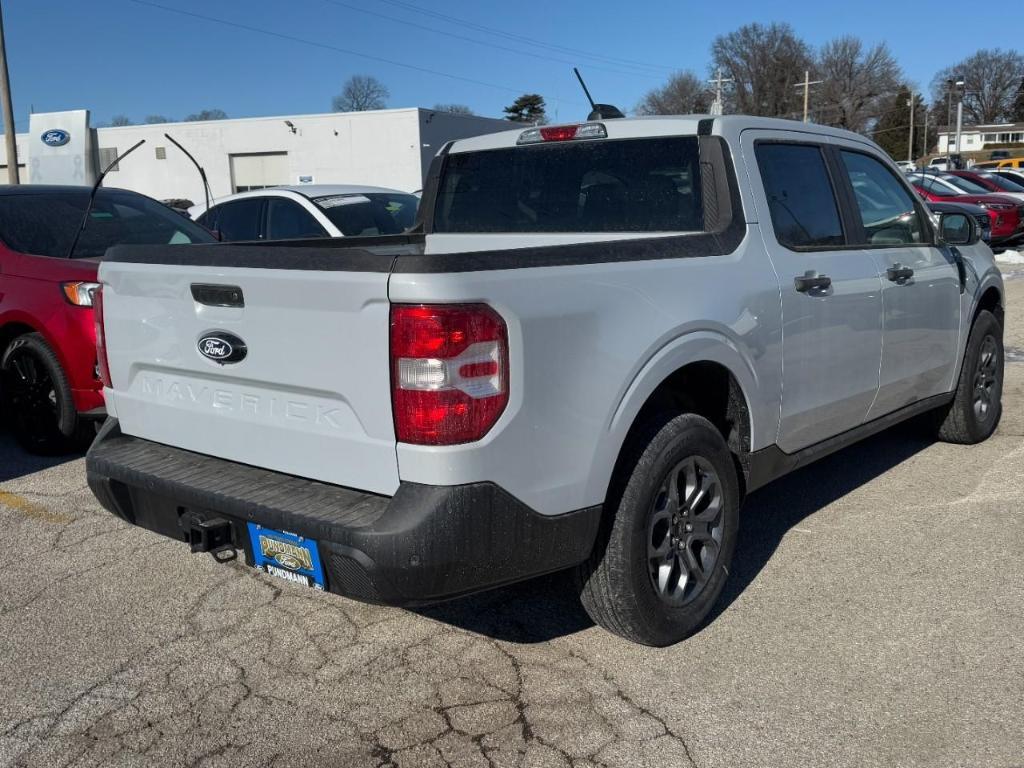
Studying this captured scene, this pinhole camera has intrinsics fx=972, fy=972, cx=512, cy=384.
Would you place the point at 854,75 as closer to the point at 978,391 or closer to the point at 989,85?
the point at 989,85

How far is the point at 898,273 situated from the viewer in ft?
14.9

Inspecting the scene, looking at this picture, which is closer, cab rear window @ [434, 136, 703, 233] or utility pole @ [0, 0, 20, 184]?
cab rear window @ [434, 136, 703, 233]

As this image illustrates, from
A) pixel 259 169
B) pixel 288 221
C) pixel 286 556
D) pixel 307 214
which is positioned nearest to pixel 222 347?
pixel 286 556

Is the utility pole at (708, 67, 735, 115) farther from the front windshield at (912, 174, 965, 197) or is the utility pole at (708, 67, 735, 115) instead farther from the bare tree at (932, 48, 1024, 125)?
the bare tree at (932, 48, 1024, 125)

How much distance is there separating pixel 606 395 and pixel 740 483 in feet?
3.78

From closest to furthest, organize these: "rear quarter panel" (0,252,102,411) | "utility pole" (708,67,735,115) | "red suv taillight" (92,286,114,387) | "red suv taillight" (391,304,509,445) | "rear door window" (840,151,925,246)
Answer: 1. "red suv taillight" (391,304,509,445)
2. "red suv taillight" (92,286,114,387)
3. "rear door window" (840,151,925,246)
4. "rear quarter panel" (0,252,102,411)
5. "utility pole" (708,67,735,115)

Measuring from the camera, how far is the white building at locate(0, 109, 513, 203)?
35875 millimetres

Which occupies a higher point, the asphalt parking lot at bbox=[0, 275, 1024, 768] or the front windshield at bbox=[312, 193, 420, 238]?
the front windshield at bbox=[312, 193, 420, 238]

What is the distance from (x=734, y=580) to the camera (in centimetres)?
403

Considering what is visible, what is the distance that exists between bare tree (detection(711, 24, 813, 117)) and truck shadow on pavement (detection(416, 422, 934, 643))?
76728 mm

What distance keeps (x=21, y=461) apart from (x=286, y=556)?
3.95 m

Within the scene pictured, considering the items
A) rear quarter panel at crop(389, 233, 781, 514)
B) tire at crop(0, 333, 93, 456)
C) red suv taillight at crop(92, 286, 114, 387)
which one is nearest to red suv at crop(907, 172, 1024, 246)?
tire at crop(0, 333, 93, 456)

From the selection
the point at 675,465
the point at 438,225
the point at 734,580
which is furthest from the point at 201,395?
the point at 734,580

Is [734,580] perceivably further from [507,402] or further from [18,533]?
[18,533]
